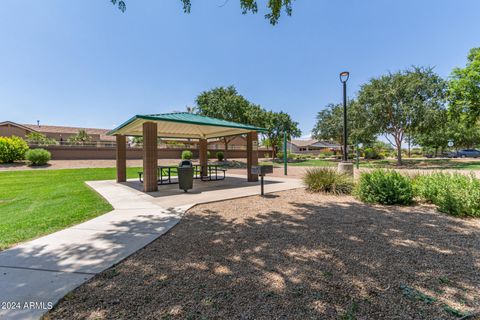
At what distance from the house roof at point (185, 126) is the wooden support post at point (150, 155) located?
0.34m

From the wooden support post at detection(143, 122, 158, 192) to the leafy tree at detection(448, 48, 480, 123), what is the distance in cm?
2488

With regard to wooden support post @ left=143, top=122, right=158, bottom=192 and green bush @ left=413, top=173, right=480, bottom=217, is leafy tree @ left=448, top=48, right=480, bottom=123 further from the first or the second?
wooden support post @ left=143, top=122, right=158, bottom=192

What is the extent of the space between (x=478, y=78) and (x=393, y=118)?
21.1 ft

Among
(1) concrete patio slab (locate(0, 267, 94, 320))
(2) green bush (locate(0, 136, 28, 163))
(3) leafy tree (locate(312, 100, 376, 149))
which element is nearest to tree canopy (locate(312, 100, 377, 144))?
(3) leafy tree (locate(312, 100, 376, 149))

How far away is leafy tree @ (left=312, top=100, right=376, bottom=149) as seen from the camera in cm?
2333

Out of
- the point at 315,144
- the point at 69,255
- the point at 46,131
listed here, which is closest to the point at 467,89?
the point at 69,255

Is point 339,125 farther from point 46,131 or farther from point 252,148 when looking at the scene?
point 46,131

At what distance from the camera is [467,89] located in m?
18.9

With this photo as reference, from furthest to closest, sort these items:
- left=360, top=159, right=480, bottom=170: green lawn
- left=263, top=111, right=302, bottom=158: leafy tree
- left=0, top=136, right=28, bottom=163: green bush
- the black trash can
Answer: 1. left=263, top=111, right=302, bottom=158: leafy tree
2. left=0, top=136, right=28, bottom=163: green bush
3. left=360, top=159, right=480, bottom=170: green lawn
4. the black trash can

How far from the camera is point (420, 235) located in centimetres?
390

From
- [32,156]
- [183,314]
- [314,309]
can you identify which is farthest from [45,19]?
[32,156]

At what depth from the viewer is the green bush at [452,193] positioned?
4.91 m

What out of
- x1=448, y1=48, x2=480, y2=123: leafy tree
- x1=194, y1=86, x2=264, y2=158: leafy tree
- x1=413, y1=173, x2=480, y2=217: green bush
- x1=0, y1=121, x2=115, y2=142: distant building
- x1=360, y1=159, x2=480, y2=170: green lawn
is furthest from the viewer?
x1=0, y1=121, x2=115, y2=142: distant building

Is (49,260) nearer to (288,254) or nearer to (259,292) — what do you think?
(259,292)
